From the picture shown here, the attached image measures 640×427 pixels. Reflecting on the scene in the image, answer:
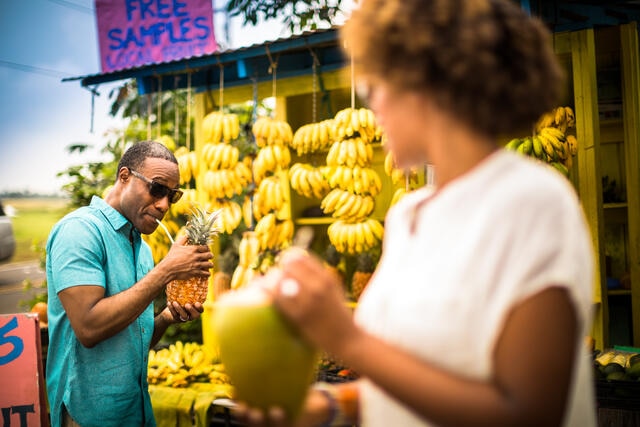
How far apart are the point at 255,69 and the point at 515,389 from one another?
15.1 ft

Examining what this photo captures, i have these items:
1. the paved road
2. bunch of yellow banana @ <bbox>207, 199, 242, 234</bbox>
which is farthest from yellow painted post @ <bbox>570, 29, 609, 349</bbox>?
the paved road

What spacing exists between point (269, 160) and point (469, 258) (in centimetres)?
387

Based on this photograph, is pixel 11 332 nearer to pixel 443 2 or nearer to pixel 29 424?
pixel 29 424

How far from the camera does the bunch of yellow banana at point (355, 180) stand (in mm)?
4402

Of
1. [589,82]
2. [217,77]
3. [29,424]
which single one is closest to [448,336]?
[29,424]

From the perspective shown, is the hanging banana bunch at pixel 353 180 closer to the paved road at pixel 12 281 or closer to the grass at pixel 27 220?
the grass at pixel 27 220

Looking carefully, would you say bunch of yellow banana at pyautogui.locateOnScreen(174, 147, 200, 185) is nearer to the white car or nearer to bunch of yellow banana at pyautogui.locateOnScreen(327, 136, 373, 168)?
bunch of yellow banana at pyautogui.locateOnScreen(327, 136, 373, 168)

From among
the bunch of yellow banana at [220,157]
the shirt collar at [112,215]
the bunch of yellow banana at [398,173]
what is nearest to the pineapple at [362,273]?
the bunch of yellow banana at [398,173]

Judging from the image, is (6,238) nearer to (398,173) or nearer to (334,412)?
(398,173)

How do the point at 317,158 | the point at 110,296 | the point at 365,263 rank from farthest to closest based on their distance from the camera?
the point at 317,158
the point at 365,263
the point at 110,296

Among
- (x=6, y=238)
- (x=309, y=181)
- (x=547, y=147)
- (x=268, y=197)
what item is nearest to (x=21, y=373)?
(x=268, y=197)

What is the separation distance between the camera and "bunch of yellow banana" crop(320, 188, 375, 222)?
4.41 metres

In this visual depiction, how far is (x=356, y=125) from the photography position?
4.35 meters

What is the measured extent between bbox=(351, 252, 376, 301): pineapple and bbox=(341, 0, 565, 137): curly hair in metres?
4.17
